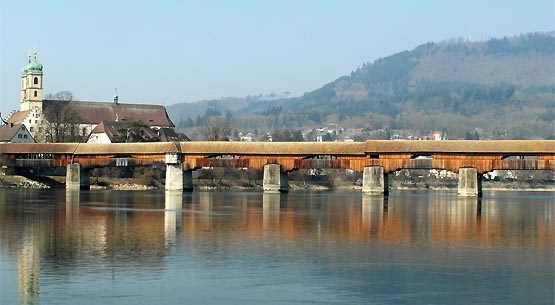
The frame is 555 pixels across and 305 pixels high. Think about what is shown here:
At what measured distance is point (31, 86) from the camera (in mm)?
Result: 145875

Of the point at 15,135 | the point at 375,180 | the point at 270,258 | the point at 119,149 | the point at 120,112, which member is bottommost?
the point at 270,258

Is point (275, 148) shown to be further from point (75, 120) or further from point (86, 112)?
point (86, 112)

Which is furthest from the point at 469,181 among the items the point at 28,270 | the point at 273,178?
the point at 28,270

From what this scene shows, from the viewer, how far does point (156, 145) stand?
3433 inches

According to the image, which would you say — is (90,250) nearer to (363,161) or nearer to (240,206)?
(240,206)

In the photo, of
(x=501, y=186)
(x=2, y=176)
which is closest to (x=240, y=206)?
(x=2, y=176)

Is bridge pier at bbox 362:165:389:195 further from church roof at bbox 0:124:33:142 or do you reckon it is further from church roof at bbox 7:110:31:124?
church roof at bbox 7:110:31:124

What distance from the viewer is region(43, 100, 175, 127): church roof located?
474ft

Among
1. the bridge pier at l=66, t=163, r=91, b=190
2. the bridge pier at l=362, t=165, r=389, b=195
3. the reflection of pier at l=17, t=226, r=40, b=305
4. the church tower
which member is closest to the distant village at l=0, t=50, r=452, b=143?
the church tower

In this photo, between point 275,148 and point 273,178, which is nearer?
point 273,178

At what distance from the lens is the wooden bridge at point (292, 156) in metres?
76.3

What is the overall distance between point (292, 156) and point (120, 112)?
233 feet

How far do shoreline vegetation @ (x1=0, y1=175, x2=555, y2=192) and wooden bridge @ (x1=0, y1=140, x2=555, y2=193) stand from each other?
2.30 metres

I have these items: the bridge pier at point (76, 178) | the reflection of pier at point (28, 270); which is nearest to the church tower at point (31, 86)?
the bridge pier at point (76, 178)
